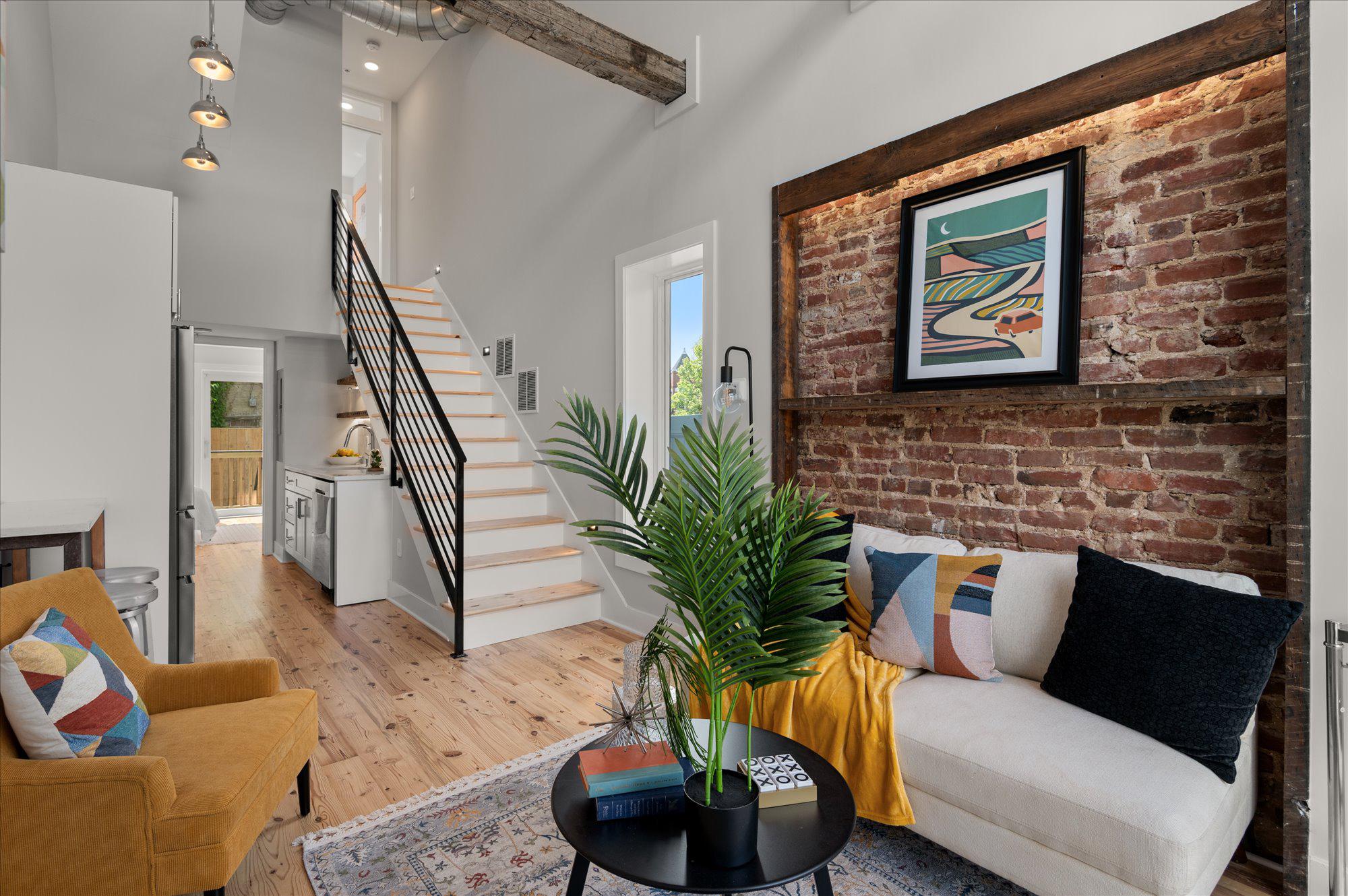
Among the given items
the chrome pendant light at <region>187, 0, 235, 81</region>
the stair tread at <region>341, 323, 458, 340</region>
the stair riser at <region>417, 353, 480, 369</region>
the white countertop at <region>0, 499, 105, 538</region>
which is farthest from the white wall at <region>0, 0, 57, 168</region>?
the stair riser at <region>417, 353, 480, 369</region>

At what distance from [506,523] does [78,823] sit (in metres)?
3.30

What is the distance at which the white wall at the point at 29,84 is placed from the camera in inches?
115

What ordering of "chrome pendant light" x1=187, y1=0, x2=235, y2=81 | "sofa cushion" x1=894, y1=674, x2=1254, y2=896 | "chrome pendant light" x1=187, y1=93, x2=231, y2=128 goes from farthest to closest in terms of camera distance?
1. "chrome pendant light" x1=187, y1=93, x2=231, y2=128
2. "chrome pendant light" x1=187, y1=0, x2=235, y2=81
3. "sofa cushion" x1=894, y1=674, x2=1254, y2=896

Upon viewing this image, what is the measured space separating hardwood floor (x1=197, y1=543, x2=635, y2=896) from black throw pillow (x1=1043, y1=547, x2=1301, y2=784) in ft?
6.25

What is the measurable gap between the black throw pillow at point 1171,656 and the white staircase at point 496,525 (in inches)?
116

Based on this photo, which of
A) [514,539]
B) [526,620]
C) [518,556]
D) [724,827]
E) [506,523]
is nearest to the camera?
[724,827]

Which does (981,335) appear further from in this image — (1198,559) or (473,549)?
(473,549)

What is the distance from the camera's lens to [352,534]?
15.6 feet

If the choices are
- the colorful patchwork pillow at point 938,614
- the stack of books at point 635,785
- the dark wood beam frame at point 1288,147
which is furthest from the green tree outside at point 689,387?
the stack of books at point 635,785

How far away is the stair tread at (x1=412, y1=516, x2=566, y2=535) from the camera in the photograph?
14.7 feet

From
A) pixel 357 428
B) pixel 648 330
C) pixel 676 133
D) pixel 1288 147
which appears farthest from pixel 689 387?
pixel 357 428

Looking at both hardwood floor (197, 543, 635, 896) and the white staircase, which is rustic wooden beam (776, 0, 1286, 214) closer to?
hardwood floor (197, 543, 635, 896)

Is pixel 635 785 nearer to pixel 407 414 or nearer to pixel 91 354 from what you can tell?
pixel 91 354

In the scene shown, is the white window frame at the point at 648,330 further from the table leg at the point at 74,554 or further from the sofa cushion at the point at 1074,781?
the table leg at the point at 74,554
